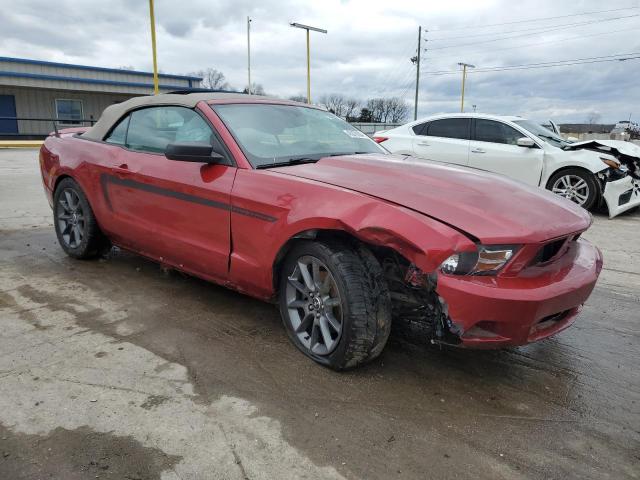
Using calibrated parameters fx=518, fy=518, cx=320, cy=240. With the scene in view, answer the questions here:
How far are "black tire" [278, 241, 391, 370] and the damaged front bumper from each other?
0.37 metres

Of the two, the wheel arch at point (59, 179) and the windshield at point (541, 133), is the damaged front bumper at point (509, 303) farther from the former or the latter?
the windshield at point (541, 133)

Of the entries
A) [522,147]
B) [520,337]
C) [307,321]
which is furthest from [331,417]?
[522,147]

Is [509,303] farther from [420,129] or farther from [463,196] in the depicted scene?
[420,129]

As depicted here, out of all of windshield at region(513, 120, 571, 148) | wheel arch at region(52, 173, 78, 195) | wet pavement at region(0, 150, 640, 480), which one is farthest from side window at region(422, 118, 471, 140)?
wheel arch at region(52, 173, 78, 195)

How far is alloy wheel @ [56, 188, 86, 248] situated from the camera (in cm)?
461

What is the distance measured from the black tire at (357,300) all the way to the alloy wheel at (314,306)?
5 centimetres

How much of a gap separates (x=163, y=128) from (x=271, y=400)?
7.58ft

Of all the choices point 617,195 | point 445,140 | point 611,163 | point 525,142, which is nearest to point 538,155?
point 525,142

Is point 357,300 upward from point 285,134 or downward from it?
downward

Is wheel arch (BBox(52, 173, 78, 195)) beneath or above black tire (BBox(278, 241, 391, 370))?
above

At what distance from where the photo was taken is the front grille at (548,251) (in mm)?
2545

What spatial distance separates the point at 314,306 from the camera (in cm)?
285

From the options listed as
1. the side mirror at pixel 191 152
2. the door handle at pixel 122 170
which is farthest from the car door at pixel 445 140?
the side mirror at pixel 191 152

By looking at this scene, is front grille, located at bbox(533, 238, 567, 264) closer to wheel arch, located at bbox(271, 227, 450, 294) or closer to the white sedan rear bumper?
wheel arch, located at bbox(271, 227, 450, 294)
